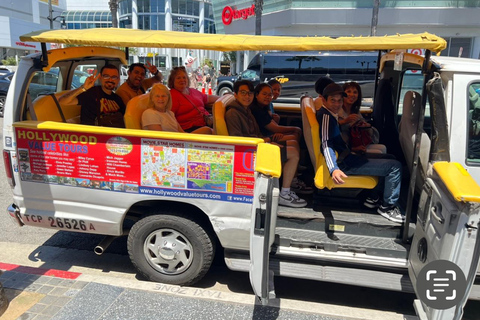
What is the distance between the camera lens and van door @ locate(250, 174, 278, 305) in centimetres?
284

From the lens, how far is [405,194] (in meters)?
4.15

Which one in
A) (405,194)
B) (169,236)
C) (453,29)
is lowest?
(169,236)

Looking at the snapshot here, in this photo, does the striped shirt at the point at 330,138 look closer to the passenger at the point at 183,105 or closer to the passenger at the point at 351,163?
the passenger at the point at 351,163

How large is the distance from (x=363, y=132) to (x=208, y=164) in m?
1.95

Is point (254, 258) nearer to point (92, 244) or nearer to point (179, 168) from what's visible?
point (179, 168)

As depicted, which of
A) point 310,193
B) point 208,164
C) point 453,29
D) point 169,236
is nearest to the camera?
point 208,164

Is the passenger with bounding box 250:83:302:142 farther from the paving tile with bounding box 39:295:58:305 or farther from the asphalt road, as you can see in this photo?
the paving tile with bounding box 39:295:58:305

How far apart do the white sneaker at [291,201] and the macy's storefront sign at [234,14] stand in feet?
100

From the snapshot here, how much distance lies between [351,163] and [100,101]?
285 cm

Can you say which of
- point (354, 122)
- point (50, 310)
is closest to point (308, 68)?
point (354, 122)

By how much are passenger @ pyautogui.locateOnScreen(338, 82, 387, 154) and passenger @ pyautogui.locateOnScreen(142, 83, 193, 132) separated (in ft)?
6.13

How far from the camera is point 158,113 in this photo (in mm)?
4215

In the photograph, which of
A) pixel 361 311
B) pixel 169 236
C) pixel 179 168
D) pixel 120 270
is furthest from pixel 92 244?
pixel 361 311

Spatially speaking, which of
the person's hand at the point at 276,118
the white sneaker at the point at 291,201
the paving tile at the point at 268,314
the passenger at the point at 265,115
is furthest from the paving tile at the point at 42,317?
the person's hand at the point at 276,118
